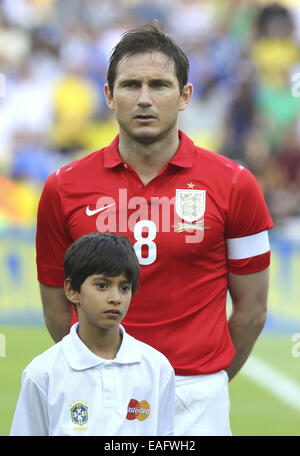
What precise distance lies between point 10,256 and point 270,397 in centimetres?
329

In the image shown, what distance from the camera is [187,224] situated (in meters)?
3.59

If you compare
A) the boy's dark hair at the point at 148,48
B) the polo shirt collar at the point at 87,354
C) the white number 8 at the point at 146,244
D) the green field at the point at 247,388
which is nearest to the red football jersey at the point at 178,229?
the white number 8 at the point at 146,244

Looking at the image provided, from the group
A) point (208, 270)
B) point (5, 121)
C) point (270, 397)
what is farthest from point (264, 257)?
point (5, 121)

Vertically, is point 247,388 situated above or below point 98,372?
below

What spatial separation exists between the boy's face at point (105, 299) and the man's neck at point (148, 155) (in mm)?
695

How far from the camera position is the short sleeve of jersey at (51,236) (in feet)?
12.3

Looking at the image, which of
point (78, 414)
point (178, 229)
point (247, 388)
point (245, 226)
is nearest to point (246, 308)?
point (245, 226)

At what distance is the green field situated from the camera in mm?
6742

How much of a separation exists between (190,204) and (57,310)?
0.78 m

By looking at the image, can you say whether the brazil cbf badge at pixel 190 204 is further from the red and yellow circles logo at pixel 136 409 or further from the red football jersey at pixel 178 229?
the red and yellow circles logo at pixel 136 409

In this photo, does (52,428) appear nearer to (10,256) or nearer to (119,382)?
(119,382)

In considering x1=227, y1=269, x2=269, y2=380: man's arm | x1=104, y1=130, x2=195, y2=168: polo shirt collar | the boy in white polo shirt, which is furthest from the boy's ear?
x1=227, y1=269, x2=269, y2=380: man's arm

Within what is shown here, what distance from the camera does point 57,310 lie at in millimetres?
3953

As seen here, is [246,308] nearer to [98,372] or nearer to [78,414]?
[98,372]
